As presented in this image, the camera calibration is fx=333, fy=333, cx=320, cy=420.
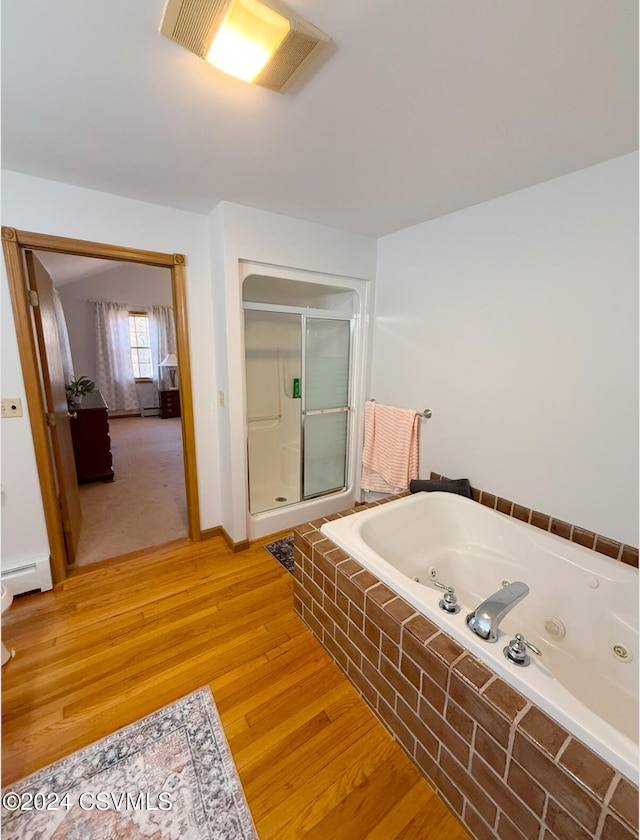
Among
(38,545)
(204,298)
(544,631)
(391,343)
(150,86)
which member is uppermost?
(150,86)

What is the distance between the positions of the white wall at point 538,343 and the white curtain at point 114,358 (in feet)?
19.6

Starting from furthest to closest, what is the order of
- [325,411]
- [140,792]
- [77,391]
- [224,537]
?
[77,391] → [325,411] → [224,537] → [140,792]

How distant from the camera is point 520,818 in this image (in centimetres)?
88

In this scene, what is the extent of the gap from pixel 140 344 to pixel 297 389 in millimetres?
5144

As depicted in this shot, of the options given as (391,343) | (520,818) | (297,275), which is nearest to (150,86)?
(297,275)

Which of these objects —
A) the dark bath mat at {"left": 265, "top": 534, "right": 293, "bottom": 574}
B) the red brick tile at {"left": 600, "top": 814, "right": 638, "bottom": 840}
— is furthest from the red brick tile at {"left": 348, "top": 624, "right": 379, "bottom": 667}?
the dark bath mat at {"left": 265, "top": 534, "right": 293, "bottom": 574}

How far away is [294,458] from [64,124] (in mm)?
2617

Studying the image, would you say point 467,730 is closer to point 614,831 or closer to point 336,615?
point 614,831

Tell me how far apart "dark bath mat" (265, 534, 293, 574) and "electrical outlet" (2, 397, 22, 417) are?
172 cm

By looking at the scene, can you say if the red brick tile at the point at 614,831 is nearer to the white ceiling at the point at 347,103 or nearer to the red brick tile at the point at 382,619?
the red brick tile at the point at 382,619

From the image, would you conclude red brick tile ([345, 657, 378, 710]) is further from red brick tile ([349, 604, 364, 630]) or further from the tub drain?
the tub drain

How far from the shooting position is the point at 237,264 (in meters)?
2.05

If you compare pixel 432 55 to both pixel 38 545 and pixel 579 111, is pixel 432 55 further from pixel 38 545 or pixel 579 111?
pixel 38 545

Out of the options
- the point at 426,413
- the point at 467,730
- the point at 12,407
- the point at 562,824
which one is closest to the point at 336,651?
the point at 467,730
